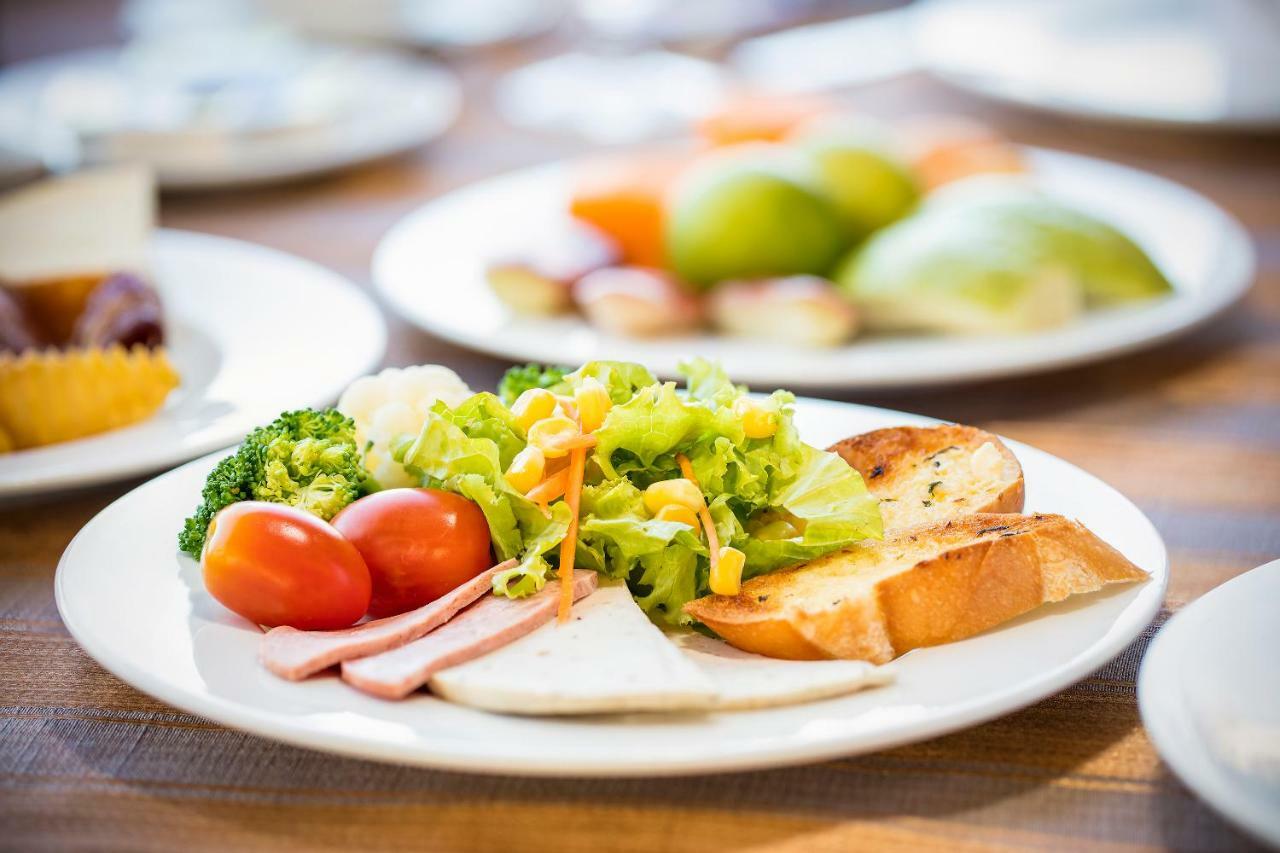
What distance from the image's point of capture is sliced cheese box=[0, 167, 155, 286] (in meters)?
2.79

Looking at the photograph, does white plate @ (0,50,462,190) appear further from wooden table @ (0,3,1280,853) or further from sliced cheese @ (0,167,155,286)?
wooden table @ (0,3,1280,853)

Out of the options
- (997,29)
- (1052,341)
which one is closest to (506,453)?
(1052,341)

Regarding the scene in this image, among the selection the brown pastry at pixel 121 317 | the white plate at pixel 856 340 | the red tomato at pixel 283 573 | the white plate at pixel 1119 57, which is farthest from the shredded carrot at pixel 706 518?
the white plate at pixel 1119 57

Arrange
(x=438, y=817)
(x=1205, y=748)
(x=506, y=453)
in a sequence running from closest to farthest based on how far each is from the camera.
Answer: (x=1205, y=748)
(x=438, y=817)
(x=506, y=453)

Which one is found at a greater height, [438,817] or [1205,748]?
[1205,748]

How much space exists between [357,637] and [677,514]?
0.38m

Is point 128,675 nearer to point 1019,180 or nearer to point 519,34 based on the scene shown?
point 1019,180

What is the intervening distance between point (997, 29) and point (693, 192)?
2.29 meters

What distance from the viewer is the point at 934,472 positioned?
179 centimetres

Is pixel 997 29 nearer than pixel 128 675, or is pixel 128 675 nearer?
pixel 128 675

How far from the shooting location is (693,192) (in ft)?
9.66

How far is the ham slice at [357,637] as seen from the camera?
1.39m

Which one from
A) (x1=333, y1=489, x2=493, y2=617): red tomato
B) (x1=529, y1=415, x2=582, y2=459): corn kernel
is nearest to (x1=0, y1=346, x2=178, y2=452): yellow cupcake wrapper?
(x1=333, y1=489, x2=493, y2=617): red tomato

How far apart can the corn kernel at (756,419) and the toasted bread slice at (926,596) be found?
0.70 ft
